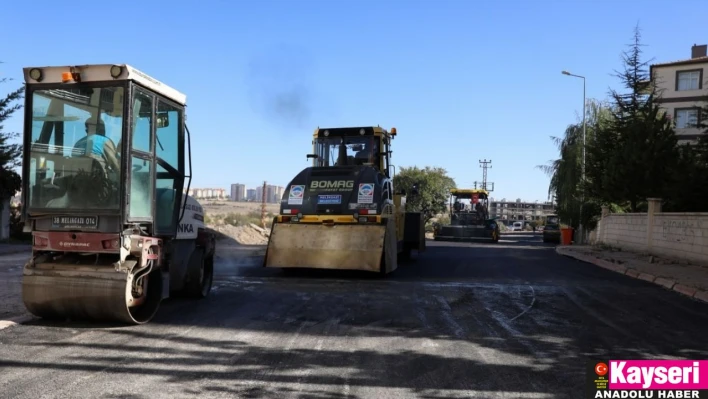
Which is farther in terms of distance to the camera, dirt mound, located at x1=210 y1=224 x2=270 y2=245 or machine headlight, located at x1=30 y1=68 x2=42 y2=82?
dirt mound, located at x1=210 y1=224 x2=270 y2=245

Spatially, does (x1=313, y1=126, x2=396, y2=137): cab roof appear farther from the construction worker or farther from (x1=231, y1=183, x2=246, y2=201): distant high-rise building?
(x1=231, y1=183, x2=246, y2=201): distant high-rise building

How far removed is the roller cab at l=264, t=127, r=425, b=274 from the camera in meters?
11.6

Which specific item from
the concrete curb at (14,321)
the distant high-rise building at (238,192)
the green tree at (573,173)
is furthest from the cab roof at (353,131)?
the distant high-rise building at (238,192)

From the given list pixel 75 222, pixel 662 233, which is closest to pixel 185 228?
pixel 75 222

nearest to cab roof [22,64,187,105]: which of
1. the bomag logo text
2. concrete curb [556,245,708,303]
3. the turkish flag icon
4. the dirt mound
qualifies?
the turkish flag icon

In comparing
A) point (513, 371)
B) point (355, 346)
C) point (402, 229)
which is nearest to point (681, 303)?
point (513, 371)

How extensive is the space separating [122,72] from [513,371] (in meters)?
5.27

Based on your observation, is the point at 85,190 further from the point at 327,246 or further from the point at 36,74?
the point at 327,246

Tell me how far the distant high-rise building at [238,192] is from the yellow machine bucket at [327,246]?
9010 centimetres

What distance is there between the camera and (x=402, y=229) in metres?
15.4

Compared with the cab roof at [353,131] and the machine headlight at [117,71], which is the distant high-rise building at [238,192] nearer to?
the cab roof at [353,131]

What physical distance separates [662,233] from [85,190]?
56.9 feet

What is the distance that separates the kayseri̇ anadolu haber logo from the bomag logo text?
8737 millimetres

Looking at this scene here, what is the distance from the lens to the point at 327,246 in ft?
38.5
